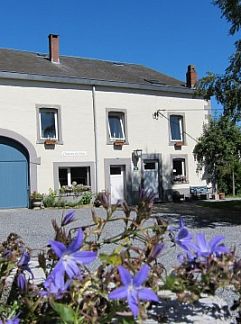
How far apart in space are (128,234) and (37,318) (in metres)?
0.40

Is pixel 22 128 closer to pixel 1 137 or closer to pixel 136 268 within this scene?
pixel 1 137

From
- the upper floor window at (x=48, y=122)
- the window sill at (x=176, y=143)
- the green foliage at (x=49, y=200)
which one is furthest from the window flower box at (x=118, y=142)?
the green foliage at (x=49, y=200)

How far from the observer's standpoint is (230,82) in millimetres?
13867

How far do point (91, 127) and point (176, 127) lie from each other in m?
5.36

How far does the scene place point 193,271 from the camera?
4.55 ft

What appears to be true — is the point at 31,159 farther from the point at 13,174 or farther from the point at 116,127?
the point at 116,127

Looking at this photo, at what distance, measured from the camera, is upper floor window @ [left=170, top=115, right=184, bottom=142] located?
84.1ft

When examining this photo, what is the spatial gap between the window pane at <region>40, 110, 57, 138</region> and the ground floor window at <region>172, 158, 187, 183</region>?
6.98 metres

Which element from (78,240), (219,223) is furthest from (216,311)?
(219,223)

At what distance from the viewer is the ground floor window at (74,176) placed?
22.3m

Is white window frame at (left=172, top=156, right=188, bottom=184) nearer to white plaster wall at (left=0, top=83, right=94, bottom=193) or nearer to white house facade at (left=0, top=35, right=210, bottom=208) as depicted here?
white house facade at (left=0, top=35, right=210, bottom=208)

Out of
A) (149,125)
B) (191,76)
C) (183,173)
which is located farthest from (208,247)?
(191,76)

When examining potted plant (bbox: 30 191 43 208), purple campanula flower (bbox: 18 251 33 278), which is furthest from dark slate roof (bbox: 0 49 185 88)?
purple campanula flower (bbox: 18 251 33 278)

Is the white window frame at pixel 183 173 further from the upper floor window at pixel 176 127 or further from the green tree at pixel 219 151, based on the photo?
the upper floor window at pixel 176 127
